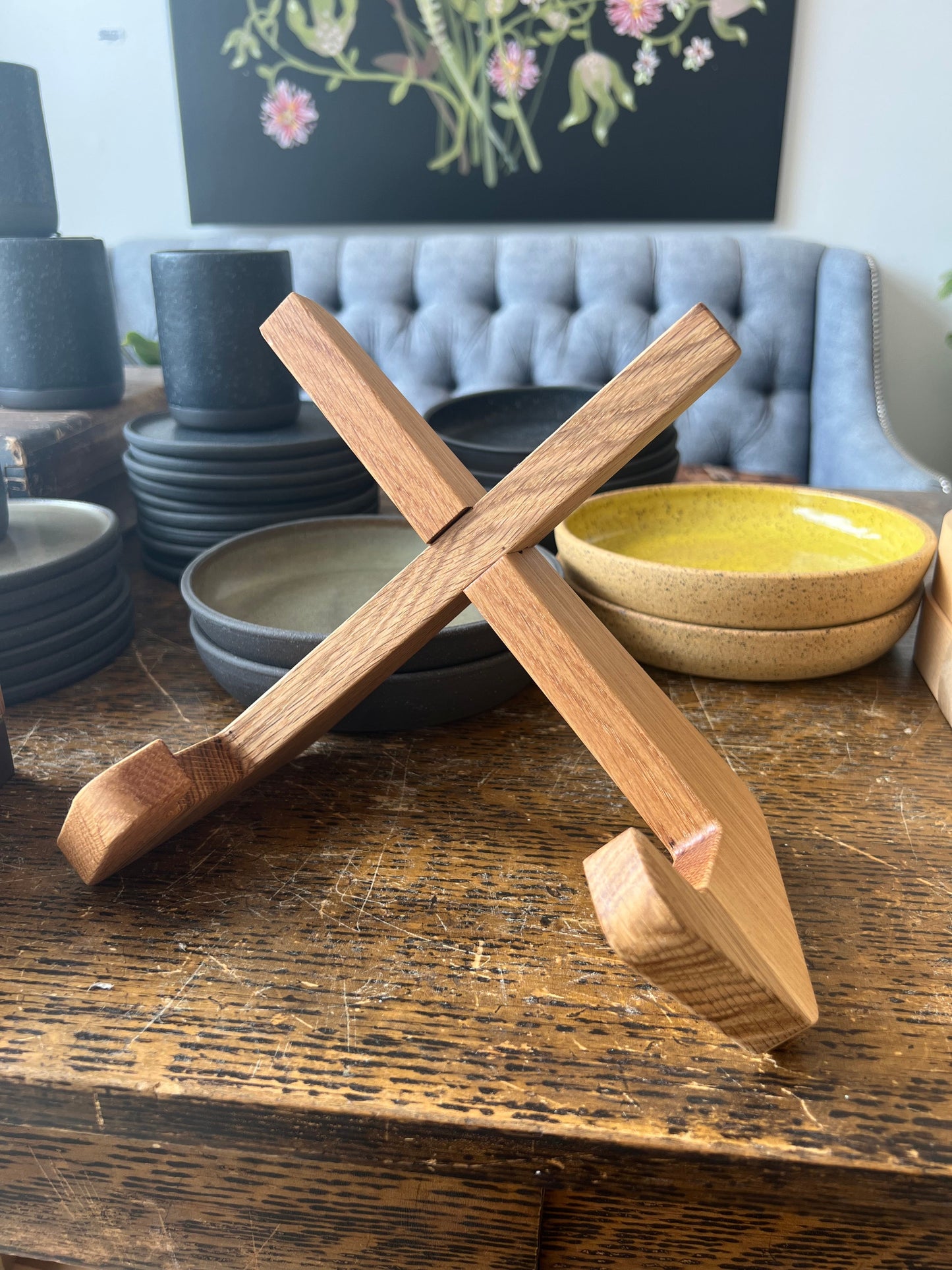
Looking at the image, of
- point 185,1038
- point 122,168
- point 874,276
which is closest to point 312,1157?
point 185,1038

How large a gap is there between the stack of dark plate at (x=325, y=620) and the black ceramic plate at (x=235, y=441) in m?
0.07

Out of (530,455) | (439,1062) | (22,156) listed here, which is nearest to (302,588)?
Result: (530,455)

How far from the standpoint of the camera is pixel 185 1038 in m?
0.33

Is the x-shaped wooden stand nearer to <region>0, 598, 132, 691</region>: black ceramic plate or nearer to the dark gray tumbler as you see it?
<region>0, 598, 132, 691</region>: black ceramic plate

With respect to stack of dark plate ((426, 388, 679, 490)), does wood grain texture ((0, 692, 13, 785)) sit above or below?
below

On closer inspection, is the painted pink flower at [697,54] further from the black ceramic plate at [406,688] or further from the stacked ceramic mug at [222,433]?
the black ceramic plate at [406,688]

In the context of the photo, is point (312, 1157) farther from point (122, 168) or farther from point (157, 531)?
point (122, 168)

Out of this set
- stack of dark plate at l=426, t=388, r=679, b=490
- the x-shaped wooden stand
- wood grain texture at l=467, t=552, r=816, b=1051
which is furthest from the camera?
stack of dark plate at l=426, t=388, r=679, b=490

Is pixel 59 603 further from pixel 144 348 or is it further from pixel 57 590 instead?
pixel 144 348

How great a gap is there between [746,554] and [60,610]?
49 cm

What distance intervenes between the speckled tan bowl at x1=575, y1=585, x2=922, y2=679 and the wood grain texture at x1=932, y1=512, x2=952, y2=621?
0.05 feet

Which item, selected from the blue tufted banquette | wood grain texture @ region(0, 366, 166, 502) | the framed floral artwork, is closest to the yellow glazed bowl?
wood grain texture @ region(0, 366, 166, 502)

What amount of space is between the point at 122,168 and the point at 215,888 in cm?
258

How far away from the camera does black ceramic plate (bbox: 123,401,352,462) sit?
0.70 metres
